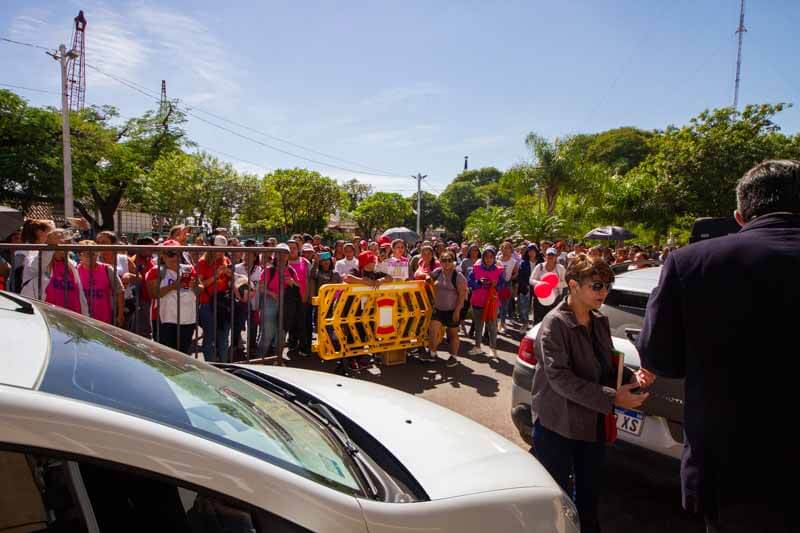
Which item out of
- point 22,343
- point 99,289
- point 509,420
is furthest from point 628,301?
point 99,289

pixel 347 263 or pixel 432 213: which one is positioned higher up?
pixel 432 213

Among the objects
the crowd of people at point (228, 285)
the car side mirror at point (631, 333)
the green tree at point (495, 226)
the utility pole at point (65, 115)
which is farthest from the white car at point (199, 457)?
the utility pole at point (65, 115)

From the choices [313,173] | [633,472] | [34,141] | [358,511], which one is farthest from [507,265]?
[313,173]

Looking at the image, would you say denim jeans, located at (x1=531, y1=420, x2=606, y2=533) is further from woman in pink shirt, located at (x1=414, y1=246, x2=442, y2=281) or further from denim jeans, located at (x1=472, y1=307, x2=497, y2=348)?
woman in pink shirt, located at (x1=414, y1=246, x2=442, y2=281)

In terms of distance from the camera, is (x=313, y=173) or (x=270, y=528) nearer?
(x=270, y=528)

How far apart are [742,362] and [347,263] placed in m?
6.99

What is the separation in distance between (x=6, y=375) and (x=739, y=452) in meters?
2.21

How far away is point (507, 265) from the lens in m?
9.80

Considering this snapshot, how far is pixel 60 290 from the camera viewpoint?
421 centimetres

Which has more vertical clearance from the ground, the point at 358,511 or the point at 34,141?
the point at 34,141

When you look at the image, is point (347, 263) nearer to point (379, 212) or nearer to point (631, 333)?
point (631, 333)

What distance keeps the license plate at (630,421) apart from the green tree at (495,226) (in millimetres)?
14751

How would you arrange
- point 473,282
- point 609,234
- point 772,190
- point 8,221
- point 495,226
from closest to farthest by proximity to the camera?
point 772,190
point 8,221
point 473,282
point 609,234
point 495,226

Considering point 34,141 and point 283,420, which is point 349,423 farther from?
point 34,141
